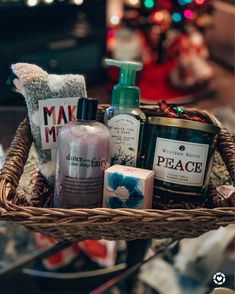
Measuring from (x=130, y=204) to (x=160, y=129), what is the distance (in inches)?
4.2

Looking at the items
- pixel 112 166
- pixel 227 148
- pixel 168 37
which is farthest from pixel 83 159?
A: pixel 168 37

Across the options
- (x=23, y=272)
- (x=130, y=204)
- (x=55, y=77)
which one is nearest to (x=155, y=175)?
(x=130, y=204)

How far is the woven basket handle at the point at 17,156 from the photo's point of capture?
617 mm

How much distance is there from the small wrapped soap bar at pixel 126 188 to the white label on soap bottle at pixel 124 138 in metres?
→ 0.05

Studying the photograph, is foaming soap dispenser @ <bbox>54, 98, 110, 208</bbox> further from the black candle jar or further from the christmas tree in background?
the christmas tree in background

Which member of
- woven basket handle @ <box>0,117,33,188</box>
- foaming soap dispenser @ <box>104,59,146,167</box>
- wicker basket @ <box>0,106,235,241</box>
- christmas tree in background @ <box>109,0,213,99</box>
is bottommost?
wicker basket @ <box>0,106,235,241</box>

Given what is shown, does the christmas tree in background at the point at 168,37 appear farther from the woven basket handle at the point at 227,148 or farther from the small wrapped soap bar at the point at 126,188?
the small wrapped soap bar at the point at 126,188

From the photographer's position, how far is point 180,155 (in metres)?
0.63

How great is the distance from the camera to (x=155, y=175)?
25.4 inches

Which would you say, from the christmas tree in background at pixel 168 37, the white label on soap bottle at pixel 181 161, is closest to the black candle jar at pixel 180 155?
the white label on soap bottle at pixel 181 161

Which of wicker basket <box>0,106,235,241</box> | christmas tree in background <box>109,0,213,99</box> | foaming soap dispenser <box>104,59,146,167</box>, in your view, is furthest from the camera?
christmas tree in background <box>109,0,213,99</box>

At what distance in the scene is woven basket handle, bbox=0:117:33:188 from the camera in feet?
2.02

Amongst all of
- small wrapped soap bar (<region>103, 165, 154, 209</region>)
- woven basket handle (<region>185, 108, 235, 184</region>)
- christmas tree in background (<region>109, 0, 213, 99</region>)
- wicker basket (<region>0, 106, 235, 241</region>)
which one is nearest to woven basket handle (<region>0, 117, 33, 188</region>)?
wicker basket (<region>0, 106, 235, 241</region>)

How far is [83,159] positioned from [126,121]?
0.29 feet
